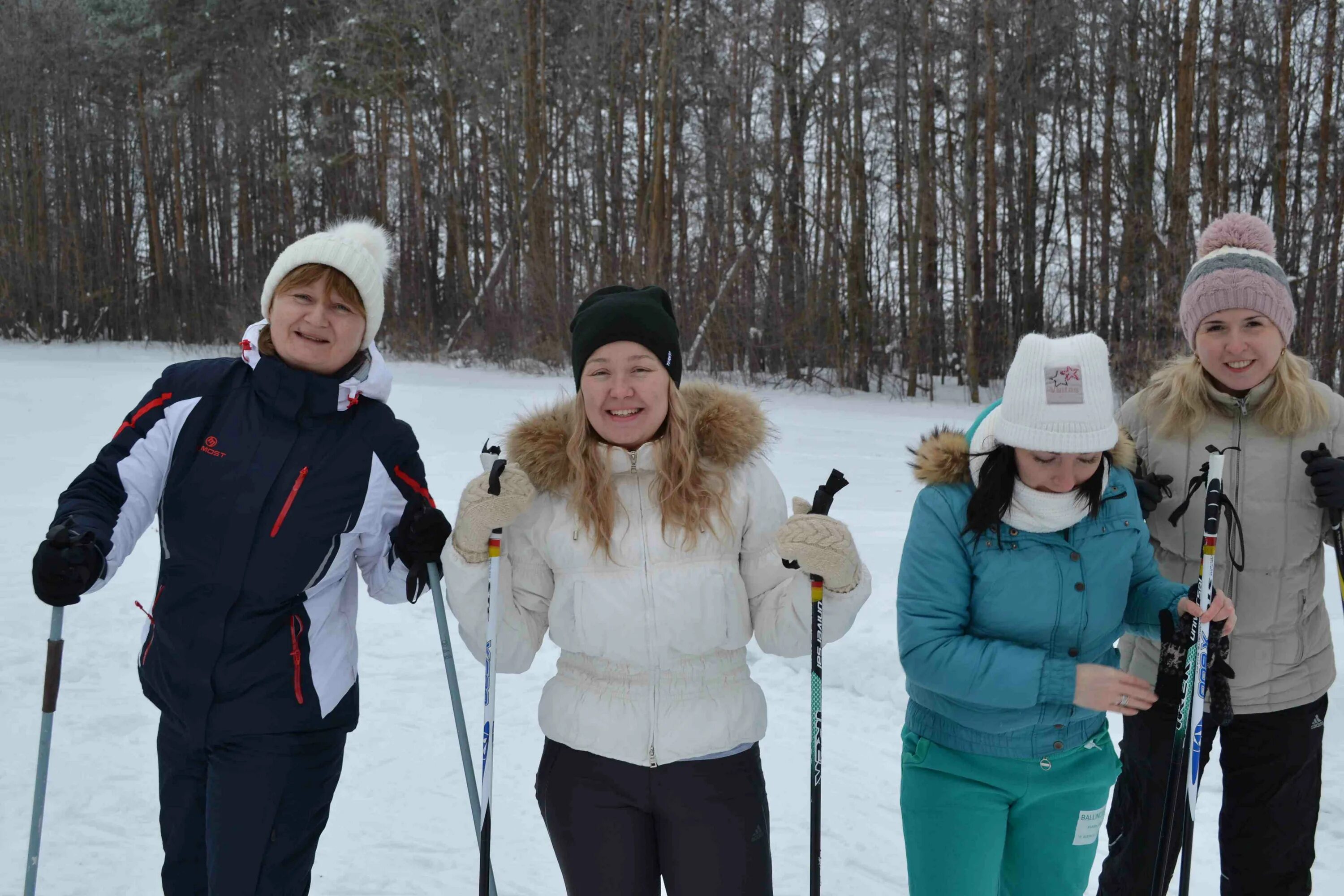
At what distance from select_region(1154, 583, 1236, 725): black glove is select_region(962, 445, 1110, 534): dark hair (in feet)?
1.14

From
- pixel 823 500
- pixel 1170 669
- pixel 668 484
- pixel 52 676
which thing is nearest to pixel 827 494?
pixel 823 500

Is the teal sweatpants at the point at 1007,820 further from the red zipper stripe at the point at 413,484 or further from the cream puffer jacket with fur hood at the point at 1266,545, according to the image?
the red zipper stripe at the point at 413,484

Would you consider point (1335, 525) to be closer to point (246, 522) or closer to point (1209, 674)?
Answer: point (1209, 674)

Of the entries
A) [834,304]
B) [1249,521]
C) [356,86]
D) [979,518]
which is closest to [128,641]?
[979,518]

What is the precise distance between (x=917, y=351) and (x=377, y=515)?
1449 cm

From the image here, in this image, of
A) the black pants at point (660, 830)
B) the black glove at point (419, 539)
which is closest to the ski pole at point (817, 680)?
the black pants at point (660, 830)

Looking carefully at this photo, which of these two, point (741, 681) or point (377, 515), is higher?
point (377, 515)

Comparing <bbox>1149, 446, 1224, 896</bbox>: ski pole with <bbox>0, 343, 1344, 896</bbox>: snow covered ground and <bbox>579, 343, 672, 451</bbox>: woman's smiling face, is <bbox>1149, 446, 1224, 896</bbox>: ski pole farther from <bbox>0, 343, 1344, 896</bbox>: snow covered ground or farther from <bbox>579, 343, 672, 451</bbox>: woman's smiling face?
<bbox>579, 343, 672, 451</bbox>: woman's smiling face

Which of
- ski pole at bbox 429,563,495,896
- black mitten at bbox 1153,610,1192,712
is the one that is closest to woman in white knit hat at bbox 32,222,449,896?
ski pole at bbox 429,563,495,896

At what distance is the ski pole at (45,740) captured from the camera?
8.07 ft

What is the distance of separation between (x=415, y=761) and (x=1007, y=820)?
103 inches

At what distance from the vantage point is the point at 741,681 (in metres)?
2.18

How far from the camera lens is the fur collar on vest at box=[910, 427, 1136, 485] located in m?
2.29

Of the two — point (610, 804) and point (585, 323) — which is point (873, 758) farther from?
point (585, 323)
